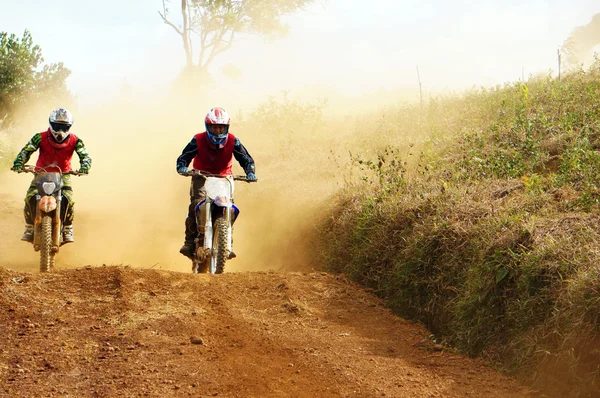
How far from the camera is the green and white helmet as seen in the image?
10523 millimetres

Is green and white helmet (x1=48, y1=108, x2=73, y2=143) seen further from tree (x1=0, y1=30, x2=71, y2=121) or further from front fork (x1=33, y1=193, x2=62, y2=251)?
tree (x1=0, y1=30, x2=71, y2=121)

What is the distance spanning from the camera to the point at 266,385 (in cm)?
551

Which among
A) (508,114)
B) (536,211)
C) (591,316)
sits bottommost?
(591,316)

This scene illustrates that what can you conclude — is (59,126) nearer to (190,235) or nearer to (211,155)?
(211,155)

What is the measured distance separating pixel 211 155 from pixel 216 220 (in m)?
1.20

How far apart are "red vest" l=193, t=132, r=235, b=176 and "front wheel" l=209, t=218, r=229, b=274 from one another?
1.08 meters

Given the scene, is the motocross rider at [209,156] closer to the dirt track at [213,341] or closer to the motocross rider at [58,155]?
the dirt track at [213,341]

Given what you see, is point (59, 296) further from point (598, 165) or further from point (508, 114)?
point (508, 114)

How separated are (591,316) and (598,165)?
425 cm

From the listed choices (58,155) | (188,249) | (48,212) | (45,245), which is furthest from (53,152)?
(188,249)

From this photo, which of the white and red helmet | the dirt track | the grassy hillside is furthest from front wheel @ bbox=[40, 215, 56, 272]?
the grassy hillside

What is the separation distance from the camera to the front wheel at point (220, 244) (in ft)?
30.8

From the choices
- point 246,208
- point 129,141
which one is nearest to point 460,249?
point 246,208

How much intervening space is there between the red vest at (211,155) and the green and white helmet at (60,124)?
205 centimetres
